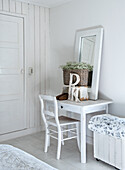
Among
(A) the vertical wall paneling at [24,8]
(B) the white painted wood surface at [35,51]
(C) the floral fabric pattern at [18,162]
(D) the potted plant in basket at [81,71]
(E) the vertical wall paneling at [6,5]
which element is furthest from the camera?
(B) the white painted wood surface at [35,51]

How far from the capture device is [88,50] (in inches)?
133

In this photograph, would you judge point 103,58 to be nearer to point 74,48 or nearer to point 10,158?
point 74,48

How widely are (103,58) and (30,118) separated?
1830 mm

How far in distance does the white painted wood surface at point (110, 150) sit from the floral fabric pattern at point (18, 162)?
1.33 meters

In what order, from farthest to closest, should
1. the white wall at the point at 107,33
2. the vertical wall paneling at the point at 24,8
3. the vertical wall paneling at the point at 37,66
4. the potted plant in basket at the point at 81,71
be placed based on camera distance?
the vertical wall paneling at the point at 37,66 → the vertical wall paneling at the point at 24,8 → the potted plant in basket at the point at 81,71 → the white wall at the point at 107,33

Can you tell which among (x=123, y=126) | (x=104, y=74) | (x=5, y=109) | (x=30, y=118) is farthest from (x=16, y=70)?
(x=123, y=126)

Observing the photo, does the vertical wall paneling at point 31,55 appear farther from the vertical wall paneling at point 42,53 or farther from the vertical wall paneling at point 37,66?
the vertical wall paneling at point 42,53

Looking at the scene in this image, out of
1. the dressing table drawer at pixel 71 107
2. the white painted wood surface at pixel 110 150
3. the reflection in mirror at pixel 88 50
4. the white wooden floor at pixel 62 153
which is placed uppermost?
the reflection in mirror at pixel 88 50

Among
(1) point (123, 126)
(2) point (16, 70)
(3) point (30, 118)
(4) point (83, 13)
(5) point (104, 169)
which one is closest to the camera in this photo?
(1) point (123, 126)

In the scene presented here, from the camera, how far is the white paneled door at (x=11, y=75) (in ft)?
11.9

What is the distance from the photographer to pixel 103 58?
3.24 metres

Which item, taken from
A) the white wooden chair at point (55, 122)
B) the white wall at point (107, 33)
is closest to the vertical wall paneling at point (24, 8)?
the white wall at point (107, 33)

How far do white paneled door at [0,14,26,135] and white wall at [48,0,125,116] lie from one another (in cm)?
85

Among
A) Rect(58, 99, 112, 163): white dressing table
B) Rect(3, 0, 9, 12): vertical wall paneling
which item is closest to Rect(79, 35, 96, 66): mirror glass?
Rect(58, 99, 112, 163): white dressing table
